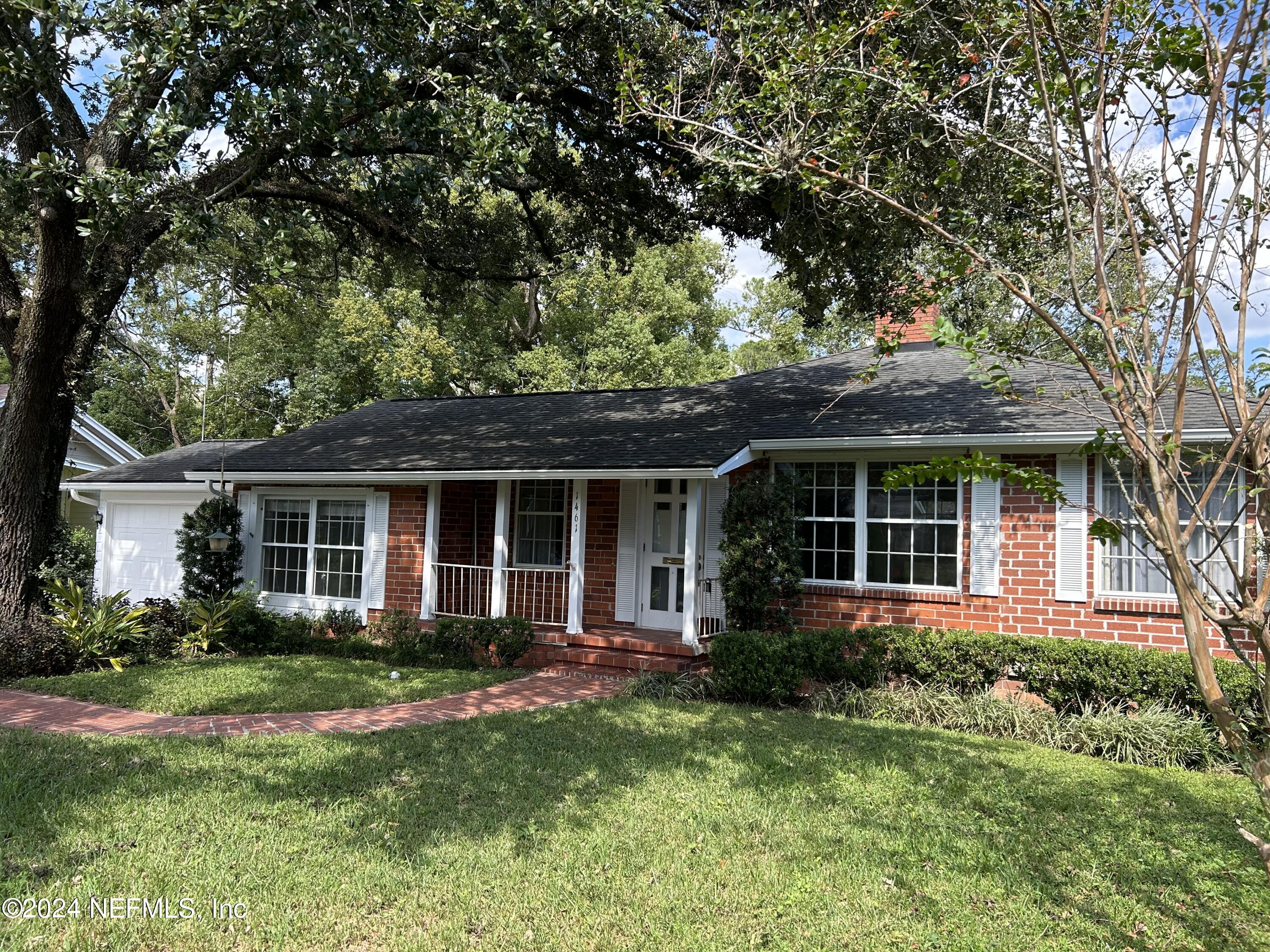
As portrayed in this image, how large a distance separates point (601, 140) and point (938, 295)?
25.4ft

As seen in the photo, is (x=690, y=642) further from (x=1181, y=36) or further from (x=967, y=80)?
(x=1181, y=36)

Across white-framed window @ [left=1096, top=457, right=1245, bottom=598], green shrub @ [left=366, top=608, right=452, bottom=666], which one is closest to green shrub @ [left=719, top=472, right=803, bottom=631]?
white-framed window @ [left=1096, top=457, right=1245, bottom=598]

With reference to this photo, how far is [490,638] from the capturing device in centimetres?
1139

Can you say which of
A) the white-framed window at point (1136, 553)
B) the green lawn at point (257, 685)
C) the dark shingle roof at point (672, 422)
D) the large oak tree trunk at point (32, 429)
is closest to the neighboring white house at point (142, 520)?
the dark shingle roof at point (672, 422)

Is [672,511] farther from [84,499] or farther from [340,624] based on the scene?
[84,499]

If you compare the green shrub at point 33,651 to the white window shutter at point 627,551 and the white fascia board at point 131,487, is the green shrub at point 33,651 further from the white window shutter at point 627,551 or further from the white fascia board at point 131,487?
the white window shutter at point 627,551

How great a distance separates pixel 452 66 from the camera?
9727 millimetres

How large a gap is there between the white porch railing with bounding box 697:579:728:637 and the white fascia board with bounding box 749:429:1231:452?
1.92m

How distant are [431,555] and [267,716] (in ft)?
15.2

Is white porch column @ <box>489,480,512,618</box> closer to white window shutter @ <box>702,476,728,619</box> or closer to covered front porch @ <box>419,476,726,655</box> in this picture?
covered front porch @ <box>419,476,726,655</box>

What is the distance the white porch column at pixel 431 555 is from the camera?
1266 cm

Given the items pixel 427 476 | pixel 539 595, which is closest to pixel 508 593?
pixel 539 595

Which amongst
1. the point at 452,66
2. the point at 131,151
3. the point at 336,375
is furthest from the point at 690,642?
the point at 336,375

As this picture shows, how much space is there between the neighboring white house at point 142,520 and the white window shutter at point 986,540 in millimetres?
13616
